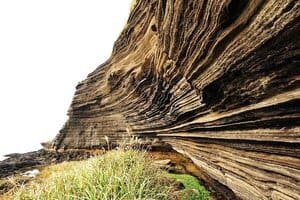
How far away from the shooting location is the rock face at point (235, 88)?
3582mm

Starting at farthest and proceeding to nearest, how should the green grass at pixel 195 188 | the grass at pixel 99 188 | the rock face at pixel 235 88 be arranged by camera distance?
the green grass at pixel 195 188 < the grass at pixel 99 188 < the rock face at pixel 235 88

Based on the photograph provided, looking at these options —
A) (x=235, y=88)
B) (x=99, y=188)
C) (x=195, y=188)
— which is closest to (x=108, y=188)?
(x=99, y=188)

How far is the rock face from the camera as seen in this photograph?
3.58 meters

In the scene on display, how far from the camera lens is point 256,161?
476 centimetres

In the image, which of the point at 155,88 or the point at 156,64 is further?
the point at 155,88

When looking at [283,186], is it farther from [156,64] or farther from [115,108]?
[115,108]

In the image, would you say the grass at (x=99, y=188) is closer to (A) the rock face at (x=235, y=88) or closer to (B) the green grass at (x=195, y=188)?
(B) the green grass at (x=195, y=188)

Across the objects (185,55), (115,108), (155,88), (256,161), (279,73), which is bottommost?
(256,161)

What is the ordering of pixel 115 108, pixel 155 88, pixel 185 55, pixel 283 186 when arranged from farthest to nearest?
pixel 115 108, pixel 155 88, pixel 185 55, pixel 283 186

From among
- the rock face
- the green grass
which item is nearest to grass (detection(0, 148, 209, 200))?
the green grass

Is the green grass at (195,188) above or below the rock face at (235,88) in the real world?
below

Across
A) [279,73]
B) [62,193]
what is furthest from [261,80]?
[62,193]

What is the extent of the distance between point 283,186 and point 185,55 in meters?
3.69

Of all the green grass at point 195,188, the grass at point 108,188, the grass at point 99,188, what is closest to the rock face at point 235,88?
the green grass at point 195,188
